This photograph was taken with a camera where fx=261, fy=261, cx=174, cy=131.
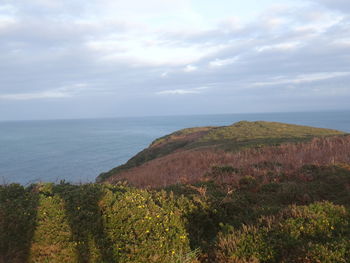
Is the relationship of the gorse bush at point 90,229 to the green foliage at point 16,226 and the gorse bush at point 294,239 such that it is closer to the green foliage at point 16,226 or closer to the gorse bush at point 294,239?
the green foliage at point 16,226

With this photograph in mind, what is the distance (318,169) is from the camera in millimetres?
9938

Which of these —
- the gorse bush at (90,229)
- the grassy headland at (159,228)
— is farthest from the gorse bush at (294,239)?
the gorse bush at (90,229)

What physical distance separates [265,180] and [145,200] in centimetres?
499

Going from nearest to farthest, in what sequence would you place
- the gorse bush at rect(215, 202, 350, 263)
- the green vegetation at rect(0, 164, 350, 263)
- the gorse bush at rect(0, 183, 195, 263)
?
the gorse bush at rect(215, 202, 350, 263)
the green vegetation at rect(0, 164, 350, 263)
the gorse bush at rect(0, 183, 195, 263)

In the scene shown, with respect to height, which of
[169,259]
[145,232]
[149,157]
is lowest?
[149,157]

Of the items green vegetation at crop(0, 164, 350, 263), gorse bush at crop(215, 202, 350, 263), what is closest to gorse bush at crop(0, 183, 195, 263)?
green vegetation at crop(0, 164, 350, 263)

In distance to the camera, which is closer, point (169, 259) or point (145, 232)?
point (169, 259)

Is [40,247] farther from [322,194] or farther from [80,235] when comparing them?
[322,194]

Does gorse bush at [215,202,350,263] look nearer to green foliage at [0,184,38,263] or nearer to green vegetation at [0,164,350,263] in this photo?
green vegetation at [0,164,350,263]

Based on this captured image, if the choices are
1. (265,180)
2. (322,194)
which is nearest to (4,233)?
(265,180)

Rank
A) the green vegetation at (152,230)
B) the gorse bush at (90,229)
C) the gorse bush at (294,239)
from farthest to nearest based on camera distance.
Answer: the gorse bush at (90,229), the green vegetation at (152,230), the gorse bush at (294,239)

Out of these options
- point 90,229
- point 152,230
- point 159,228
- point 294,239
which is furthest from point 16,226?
point 294,239

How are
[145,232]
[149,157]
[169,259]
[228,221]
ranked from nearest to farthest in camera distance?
1. [169,259]
2. [145,232]
3. [228,221]
4. [149,157]

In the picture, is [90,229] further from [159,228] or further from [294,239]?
[294,239]
